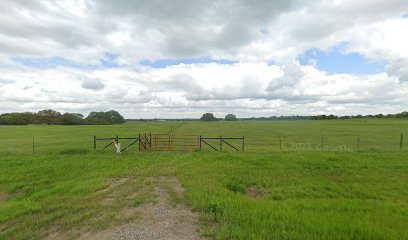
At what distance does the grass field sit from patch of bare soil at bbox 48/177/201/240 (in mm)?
299

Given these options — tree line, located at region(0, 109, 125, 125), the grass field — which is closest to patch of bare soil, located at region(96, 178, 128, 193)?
the grass field

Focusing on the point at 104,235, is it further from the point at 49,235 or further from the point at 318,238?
the point at 318,238

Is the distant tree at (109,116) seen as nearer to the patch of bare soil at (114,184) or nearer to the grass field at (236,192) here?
the grass field at (236,192)

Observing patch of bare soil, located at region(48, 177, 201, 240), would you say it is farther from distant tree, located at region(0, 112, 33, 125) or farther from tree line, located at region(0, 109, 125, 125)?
distant tree, located at region(0, 112, 33, 125)

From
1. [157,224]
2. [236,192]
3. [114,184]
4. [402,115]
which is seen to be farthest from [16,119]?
[402,115]

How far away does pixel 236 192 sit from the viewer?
9.43 meters

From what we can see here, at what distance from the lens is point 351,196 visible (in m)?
9.09

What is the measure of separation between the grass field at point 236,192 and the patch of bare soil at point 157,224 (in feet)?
0.98

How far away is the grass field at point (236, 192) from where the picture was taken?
5.86 m

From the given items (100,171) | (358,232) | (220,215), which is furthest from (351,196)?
(100,171)

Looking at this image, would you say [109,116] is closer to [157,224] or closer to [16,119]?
[16,119]

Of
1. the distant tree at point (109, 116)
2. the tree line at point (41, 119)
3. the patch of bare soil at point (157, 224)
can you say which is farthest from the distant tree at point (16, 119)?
the patch of bare soil at point (157, 224)

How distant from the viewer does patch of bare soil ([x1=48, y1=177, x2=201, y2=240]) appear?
5449 millimetres

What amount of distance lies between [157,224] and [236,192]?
4.14 m
